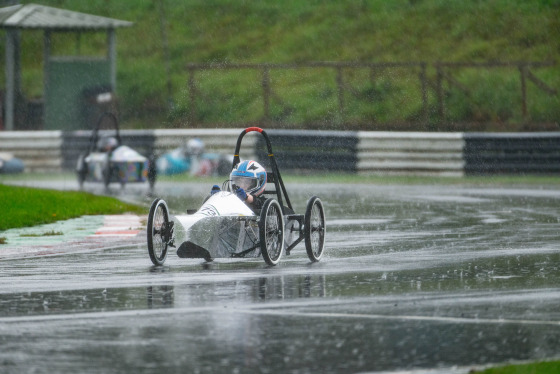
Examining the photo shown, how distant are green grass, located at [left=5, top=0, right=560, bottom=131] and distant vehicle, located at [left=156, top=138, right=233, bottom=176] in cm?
319

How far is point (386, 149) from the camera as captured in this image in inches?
1126

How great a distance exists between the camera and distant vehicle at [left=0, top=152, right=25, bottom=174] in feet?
100

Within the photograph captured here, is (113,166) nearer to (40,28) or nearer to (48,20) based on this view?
(40,28)

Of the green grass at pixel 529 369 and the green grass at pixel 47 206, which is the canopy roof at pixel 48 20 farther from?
the green grass at pixel 529 369

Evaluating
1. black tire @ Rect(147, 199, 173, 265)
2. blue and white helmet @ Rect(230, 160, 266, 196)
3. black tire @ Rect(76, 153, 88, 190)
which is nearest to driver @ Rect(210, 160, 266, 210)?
blue and white helmet @ Rect(230, 160, 266, 196)

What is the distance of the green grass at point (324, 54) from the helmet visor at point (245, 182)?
1837 cm

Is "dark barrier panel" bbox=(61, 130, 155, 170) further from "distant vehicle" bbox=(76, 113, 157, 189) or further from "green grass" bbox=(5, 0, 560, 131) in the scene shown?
"distant vehicle" bbox=(76, 113, 157, 189)

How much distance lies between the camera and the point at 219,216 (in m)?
11.9

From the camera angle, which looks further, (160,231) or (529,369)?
(160,231)

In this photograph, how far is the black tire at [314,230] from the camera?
12438 millimetres

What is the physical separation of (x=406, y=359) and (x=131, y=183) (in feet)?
58.8

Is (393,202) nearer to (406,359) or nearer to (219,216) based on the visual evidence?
(219,216)

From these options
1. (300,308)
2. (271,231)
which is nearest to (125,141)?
(271,231)

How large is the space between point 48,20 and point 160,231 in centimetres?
2457
